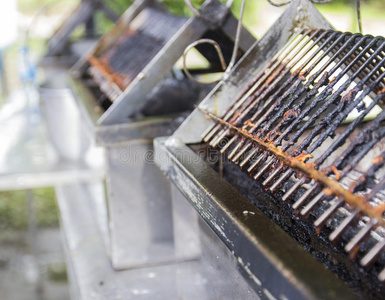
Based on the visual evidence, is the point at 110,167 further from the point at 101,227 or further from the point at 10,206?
the point at 10,206

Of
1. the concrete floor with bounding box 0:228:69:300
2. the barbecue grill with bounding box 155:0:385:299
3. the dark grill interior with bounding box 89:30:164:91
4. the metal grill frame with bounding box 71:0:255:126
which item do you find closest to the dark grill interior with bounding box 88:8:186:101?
the dark grill interior with bounding box 89:30:164:91

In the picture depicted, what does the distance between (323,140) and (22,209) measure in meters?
5.59

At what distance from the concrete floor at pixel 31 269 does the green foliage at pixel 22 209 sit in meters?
0.27

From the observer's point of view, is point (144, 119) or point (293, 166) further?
point (144, 119)

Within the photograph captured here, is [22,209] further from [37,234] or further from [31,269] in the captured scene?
[31,269]

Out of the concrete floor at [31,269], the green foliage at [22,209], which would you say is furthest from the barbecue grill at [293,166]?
the green foliage at [22,209]

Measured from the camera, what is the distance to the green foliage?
5.58 meters

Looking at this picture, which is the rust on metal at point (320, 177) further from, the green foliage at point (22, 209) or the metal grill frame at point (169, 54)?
the green foliage at point (22, 209)

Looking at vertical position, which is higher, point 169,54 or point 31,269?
point 169,54

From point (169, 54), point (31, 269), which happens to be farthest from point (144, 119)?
point (31, 269)

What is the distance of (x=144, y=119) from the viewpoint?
246 cm

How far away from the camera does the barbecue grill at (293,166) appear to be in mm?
1077

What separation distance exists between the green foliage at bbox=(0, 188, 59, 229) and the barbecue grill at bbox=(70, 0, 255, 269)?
10.2 ft

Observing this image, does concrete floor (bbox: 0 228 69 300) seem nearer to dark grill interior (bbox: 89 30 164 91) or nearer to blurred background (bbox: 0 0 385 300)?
blurred background (bbox: 0 0 385 300)
